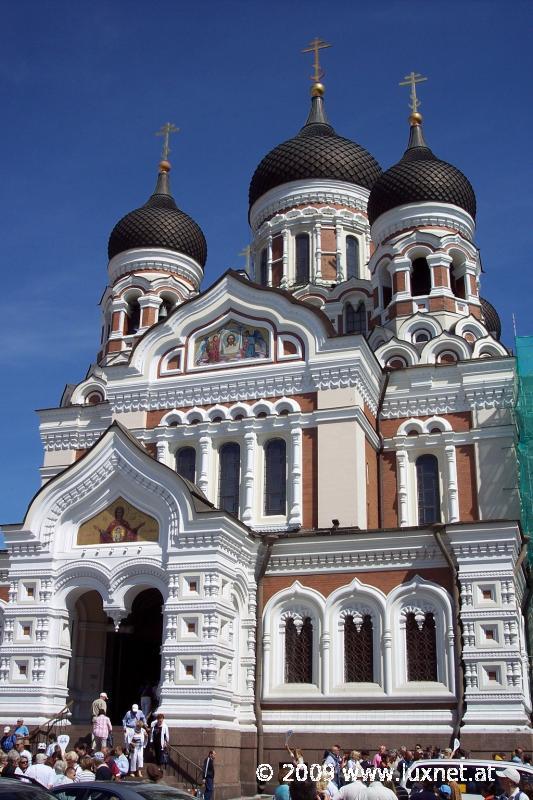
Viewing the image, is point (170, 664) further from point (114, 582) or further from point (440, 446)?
point (440, 446)

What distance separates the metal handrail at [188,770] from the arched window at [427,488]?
7828 mm

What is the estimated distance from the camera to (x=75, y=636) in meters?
16.6

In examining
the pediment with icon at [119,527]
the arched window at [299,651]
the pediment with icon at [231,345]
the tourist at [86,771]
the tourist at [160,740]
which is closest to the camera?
the tourist at [86,771]

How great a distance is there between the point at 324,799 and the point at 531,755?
292 inches

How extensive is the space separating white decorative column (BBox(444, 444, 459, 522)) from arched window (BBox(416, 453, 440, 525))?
1.13 feet

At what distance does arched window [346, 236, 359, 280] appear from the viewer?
88.2ft

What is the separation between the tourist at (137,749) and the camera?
43.1 feet

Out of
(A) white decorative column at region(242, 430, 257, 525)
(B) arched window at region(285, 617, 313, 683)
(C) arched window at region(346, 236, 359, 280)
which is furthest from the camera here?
(C) arched window at region(346, 236, 359, 280)

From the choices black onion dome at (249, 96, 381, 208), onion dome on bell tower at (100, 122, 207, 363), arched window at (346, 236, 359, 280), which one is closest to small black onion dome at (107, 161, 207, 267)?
onion dome on bell tower at (100, 122, 207, 363)

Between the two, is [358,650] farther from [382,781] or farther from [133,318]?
[133,318]

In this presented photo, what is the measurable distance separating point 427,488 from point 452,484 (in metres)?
0.66

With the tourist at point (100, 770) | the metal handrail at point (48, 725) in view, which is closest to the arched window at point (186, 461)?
the metal handrail at point (48, 725)

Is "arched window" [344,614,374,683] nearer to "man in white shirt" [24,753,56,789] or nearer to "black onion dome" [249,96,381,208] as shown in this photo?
"man in white shirt" [24,753,56,789]

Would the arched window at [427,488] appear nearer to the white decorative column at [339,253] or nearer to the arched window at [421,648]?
the arched window at [421,648]
